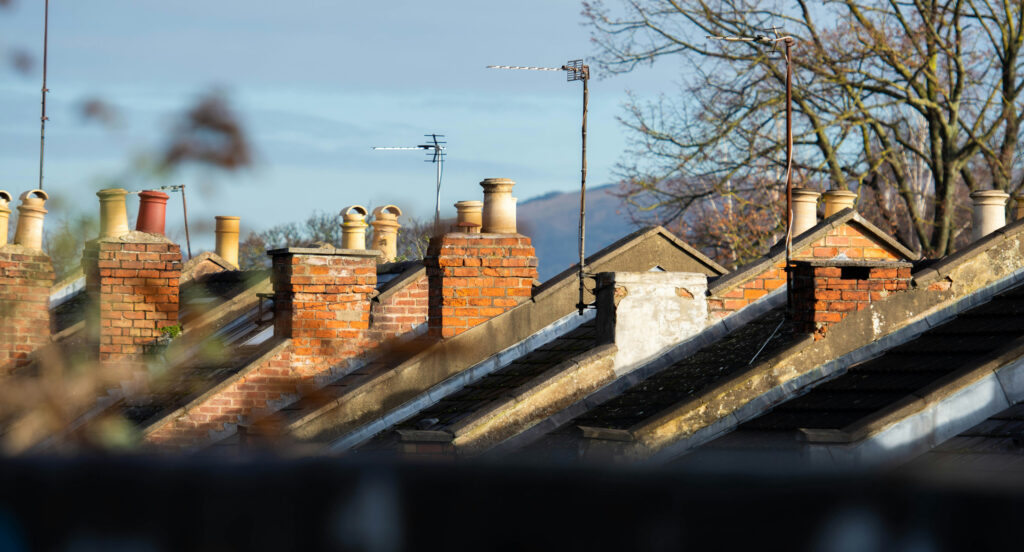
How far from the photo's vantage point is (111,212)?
17.3 m

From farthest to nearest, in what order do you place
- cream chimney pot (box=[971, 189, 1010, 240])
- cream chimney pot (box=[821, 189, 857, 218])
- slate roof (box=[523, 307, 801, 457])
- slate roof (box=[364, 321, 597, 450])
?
cream chimney pot (box=[821, 189, 857, 218]), cream chimney pot (box=[971, 189, 1010, 240]), slate roof (box=[364, 321, 597, 450]), slate roof (box=[523, 307, 801, 457])

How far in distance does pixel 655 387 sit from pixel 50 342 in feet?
33.0

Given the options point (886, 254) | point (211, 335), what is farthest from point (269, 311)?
point (886, 254)

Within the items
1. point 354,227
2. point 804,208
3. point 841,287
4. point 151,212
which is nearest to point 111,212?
point 151,212

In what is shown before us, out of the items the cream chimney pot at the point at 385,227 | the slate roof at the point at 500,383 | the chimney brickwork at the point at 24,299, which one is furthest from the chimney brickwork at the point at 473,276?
the cream chimney pot at the point at 385,227

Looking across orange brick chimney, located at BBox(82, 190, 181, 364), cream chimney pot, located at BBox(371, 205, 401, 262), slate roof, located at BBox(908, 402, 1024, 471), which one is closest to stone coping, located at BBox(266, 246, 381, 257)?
orange brick chimney, located at BBox(82, 190, 181, 364)

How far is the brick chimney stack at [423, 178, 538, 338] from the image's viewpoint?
13.3 m

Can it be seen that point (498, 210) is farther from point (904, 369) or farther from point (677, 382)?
point (904, 369)

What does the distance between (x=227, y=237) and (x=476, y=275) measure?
10926mm

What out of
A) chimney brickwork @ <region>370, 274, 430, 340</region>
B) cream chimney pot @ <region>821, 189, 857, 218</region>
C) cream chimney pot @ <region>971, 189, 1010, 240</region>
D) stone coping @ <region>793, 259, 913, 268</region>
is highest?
cream chimney pot @ <region>821, 189, 857, 218</region>

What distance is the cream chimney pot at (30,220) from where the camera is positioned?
64.0 ft

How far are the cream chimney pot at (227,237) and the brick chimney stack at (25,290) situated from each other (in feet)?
12.8

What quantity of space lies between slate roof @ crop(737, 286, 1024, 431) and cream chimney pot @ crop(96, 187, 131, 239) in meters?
10.4

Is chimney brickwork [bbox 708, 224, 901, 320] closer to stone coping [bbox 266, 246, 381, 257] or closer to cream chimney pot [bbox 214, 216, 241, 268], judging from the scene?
stone coping [bbox 266, 246, 381, 257]
